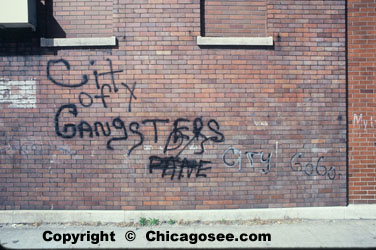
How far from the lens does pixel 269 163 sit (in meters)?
5.48

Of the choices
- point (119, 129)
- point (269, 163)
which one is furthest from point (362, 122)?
point (119, 129)

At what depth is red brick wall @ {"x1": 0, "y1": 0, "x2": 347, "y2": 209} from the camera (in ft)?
17.7

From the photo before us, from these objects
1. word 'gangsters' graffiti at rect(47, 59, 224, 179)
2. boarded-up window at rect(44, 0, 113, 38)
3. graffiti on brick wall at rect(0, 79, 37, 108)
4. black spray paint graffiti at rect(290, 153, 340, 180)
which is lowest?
black spray paint graffiti at rect(290, 153, 340, 180)

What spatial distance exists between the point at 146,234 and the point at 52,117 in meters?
2.61

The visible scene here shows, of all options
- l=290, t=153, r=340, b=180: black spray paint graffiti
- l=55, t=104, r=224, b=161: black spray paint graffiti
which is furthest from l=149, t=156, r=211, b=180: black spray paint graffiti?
l=290, t=153, r=340, b=180: black spray paint graffiti

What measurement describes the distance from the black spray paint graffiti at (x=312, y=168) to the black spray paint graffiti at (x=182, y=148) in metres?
1.35

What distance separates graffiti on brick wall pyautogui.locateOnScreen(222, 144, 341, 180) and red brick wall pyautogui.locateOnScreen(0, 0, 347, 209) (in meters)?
0.03

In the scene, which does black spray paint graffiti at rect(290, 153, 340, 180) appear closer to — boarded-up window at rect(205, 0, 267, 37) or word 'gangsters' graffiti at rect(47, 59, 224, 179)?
word 'gangsters' graffiti at rect(47, 59, 224, 179)

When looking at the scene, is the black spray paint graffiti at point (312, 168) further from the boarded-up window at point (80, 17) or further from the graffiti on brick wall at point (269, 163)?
the boarded-up window at point (80, 17)

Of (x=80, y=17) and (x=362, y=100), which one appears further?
(x=362, y=100)

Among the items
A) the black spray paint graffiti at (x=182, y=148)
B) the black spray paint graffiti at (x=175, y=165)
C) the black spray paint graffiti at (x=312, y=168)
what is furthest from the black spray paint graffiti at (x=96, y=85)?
the black spray paint graffiti at (x=312, y=168)

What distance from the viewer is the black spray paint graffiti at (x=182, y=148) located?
5.43m

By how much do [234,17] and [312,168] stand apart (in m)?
3.07

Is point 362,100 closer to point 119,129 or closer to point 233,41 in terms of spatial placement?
point 233,41
